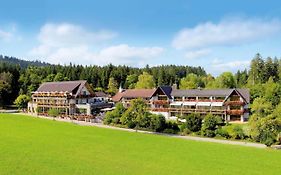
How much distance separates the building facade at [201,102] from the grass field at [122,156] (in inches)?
791

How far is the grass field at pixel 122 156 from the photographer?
23562 mm

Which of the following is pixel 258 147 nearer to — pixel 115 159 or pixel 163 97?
pixel 115 159

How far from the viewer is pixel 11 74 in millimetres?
90438

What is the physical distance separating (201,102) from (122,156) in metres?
33.2

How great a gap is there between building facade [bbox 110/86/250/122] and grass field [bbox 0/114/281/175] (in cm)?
2010

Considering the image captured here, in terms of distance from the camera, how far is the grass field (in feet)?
77.3

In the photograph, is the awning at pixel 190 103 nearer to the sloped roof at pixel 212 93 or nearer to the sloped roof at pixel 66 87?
the sloped roof at pixel 212 93

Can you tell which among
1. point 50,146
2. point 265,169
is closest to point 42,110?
point 50,146

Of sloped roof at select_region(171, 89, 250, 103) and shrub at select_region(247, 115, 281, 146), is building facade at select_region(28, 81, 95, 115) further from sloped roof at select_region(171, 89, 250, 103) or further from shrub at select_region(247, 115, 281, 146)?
shrub at select_region(247, 115, 281, 146)

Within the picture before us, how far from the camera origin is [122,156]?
92.1ft

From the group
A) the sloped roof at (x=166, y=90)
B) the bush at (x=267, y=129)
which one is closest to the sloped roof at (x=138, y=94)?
the sloped roof at (x=166, y=90)

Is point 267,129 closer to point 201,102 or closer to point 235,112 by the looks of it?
point 235,112

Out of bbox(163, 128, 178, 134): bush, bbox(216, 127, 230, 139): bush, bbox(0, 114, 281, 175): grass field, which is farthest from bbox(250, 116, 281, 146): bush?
bbox(163, 128, 178, 134): bush

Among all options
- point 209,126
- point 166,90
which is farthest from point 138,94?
point 209,126
